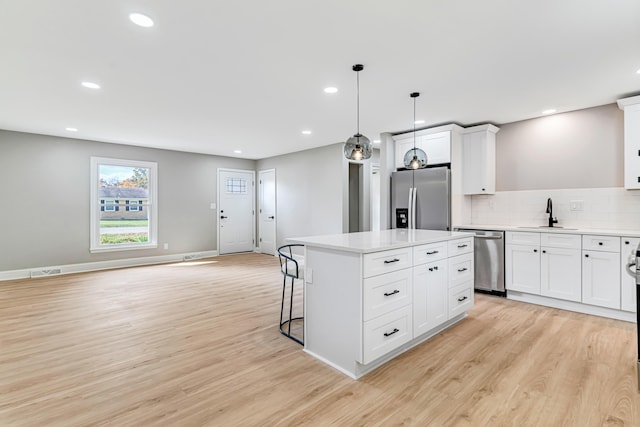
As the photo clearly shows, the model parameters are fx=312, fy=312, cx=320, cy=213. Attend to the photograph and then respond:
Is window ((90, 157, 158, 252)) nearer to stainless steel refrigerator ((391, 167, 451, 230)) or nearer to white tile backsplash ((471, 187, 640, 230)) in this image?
stainless steel refrigerator ((391, 167, 451, 230))

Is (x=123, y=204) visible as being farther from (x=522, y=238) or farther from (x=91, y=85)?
(x=522, y=238)

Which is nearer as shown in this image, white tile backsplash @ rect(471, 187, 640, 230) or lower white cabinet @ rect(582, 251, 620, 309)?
lower white cabinet @ rect(582, 251, 620, 309)

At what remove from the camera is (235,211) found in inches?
317

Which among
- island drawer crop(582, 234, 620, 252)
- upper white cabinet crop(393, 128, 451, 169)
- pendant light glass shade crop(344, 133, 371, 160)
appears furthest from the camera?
upper white cabinet crop(393, 128, 451, 169)

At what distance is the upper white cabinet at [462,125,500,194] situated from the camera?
462cm

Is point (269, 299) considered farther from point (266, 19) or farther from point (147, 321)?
point (266, 19)

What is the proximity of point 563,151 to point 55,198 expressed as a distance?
8.20m

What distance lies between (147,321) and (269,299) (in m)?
1.41

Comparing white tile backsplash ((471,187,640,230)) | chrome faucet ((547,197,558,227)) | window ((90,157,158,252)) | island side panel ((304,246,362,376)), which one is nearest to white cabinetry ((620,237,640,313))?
white tile backsplash ((471,187,640,230))

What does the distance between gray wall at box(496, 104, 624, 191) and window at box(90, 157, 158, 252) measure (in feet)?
22.0

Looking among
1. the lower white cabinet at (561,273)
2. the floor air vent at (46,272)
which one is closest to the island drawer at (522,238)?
the lower white cabinet at (561,273)

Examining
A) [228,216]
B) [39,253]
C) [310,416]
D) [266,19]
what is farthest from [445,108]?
[39,253]

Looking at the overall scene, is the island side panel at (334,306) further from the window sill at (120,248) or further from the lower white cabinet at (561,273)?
the window sill at (120,248)

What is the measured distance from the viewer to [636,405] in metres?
1.91
